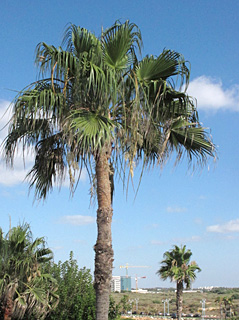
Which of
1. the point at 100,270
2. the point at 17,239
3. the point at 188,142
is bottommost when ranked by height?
the point at 100,270

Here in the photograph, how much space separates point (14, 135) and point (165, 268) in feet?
84.9

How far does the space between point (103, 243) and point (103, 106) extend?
98.6 inches

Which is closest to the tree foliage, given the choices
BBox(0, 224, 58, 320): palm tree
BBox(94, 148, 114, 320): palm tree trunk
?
BBox(0, 224, 58, 320): palm tree

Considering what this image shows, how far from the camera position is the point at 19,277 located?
13242 millimetres

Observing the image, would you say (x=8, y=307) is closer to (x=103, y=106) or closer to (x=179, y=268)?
(x=103, y=106)

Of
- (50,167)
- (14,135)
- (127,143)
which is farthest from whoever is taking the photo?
(50,167)

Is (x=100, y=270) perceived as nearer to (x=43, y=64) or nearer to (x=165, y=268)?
(x=43, y=64)

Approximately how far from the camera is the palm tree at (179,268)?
31.4m

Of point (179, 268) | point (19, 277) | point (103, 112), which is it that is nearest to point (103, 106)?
point (103, 112)

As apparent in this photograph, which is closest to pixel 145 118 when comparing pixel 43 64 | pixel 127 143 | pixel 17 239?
pixel 127 143

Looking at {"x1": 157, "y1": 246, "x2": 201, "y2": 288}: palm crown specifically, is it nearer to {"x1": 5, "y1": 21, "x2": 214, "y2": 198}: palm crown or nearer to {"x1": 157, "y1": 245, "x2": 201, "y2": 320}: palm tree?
{"x1": 157, "y1": 245, "x2": 201, "y2": 320}: palm tree

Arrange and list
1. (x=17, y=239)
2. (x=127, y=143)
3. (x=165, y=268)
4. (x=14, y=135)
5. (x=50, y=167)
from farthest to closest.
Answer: (x=165, y=268)
(x=17, y=239)
(x=50, y=167)
(x=14, y=135)
(x=127, y=143)

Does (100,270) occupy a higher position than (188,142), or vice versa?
(188,142)

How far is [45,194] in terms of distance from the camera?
9.34m
